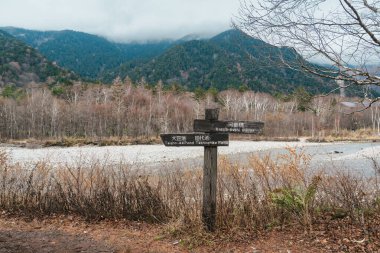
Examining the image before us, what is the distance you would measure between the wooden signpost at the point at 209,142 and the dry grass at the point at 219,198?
34 centimetres

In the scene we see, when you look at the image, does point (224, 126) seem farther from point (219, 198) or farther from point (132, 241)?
point (132, 241)

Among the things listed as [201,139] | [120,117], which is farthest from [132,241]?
[120,117]

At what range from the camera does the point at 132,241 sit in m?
6.45

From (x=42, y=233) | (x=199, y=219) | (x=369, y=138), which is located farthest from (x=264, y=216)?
(x=369, y=138)

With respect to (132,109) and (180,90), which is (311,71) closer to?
(132,109)

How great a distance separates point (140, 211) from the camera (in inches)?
294

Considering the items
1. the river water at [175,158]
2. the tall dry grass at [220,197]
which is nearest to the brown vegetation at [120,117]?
the river water at [175,158]

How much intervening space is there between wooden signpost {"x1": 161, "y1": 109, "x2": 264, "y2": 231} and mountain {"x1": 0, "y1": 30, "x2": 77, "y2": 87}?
134768 millimetres

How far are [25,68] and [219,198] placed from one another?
158 meters

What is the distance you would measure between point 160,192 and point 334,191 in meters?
3.21

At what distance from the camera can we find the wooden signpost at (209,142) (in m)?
6.29

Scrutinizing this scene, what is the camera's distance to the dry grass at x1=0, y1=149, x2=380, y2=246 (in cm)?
649

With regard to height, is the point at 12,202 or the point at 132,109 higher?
the point at 132,109

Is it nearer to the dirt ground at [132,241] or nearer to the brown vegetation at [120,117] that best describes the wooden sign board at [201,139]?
the dirt ground at [132,241]
